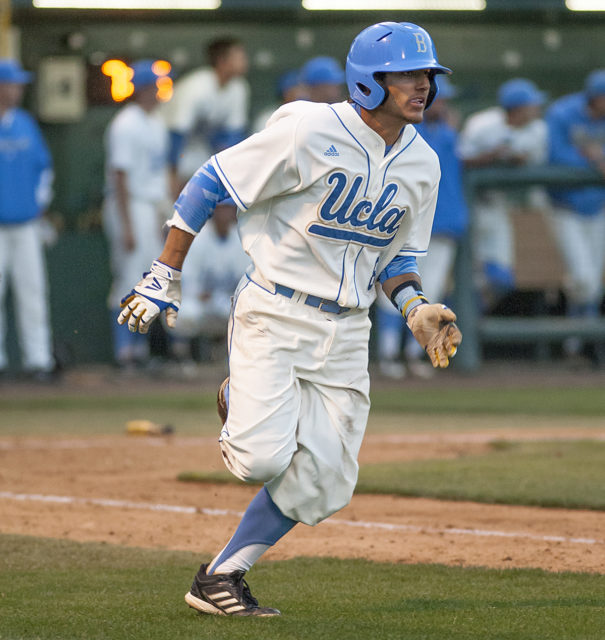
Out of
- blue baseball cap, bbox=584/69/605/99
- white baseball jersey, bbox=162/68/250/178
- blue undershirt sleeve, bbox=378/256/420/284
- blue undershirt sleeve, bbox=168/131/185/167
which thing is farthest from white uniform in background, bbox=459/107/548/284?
blue undershirt sleeve, bbox=378/256/420/284

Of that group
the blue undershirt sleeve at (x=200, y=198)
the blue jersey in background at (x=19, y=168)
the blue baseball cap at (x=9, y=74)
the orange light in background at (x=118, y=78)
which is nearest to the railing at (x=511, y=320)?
the orange light in background at (x=118, y=78)

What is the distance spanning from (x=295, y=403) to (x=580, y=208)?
28.4 ft

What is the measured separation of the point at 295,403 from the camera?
13.7 feet

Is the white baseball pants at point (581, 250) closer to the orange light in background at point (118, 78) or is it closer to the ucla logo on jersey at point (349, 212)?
the orange light in background at point (118, 78)

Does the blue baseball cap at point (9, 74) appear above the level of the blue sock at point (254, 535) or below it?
above

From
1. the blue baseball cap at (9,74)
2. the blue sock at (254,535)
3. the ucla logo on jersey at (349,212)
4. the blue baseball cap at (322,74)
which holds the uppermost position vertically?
the blue baseball cap at (9,74)

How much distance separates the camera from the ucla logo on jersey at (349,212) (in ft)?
14.0

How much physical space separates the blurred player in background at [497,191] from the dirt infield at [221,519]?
4.30 metres

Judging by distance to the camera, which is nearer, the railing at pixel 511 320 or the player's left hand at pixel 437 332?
the player's left hand at pixel 437 332

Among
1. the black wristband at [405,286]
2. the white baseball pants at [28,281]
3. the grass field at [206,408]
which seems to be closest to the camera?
the black wristband at [405,286]

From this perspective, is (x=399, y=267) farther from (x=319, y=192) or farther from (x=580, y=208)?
(x=580, y=208)

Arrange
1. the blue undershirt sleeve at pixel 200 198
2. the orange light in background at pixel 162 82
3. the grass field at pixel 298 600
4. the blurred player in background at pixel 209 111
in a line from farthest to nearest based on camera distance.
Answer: the orange light in background at pixel 162 82
the blurred player in background at pixel 209 111
the blue undershirt sleeve at pixel 200 198
the grass field at pixel 298 600

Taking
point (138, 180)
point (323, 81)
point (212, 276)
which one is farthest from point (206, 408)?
point (323, 81)

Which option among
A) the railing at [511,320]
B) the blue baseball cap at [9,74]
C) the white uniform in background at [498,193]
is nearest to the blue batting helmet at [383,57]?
the blue baseball cap at [9,74]
